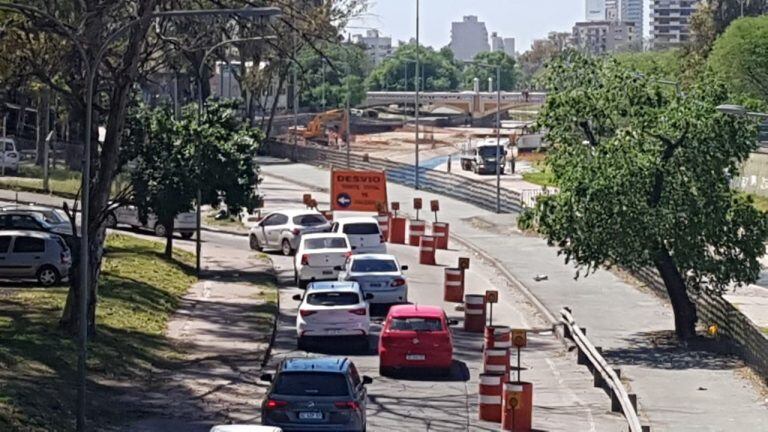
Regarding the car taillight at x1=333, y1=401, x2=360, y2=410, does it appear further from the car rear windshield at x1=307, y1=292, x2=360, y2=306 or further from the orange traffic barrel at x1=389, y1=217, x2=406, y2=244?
the orange traffic barrel at x1=389, y1=217, x2=406, y2=244

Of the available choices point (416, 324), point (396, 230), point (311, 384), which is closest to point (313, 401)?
point (311, 384)

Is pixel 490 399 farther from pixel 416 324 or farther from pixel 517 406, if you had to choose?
pixel 416 324

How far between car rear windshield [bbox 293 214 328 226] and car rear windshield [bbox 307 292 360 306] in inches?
702

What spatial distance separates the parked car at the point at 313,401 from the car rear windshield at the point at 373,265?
54.0ft

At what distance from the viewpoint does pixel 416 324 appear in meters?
31.5

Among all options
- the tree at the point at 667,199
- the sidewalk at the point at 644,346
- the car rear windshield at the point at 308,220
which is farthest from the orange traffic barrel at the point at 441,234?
the tree at the point at 667,199

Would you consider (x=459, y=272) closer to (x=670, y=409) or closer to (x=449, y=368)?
(x=449, y=368)

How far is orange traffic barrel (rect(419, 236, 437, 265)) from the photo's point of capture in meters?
51.2

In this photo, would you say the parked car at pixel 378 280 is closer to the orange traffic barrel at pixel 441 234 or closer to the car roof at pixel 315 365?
the orange traffic barrel at pixel 441 234

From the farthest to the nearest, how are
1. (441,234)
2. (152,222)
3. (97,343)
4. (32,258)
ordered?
(152,222)
(441,234)
(32,258)
(97,343)

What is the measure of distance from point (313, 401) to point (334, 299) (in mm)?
11253

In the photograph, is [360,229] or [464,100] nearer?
[360,229]

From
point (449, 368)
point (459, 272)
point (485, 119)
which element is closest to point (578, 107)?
point (459, 272)

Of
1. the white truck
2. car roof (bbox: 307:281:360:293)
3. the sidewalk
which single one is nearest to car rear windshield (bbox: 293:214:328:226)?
the sidewalk
